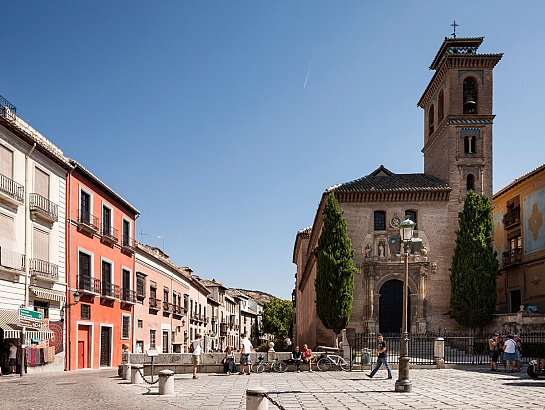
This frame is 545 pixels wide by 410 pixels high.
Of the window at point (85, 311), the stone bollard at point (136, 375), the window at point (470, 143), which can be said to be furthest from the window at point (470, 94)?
the stone bollard at point (136, 375)

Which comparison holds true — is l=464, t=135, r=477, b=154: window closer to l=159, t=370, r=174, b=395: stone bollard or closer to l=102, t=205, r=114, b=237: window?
l=102, t=205, r=114, b=237: window

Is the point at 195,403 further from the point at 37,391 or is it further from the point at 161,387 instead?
the point at 37,391

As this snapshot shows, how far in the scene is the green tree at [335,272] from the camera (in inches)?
1271

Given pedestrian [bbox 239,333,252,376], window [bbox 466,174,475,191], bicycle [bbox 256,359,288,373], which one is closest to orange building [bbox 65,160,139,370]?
pedestrian [bbox 239,333,252,376]

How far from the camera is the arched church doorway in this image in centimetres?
3500

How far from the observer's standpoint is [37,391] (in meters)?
15.3

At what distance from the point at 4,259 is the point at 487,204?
25.8 m

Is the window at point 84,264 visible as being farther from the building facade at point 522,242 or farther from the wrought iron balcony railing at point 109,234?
the building facade at point 522,242

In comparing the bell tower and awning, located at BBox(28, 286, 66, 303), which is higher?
the bell tower

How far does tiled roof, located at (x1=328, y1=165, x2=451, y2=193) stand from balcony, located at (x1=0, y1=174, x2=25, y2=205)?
1897cm

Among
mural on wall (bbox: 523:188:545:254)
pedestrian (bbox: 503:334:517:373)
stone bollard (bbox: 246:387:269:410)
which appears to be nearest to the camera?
stone bollard (bbox: 246:387:269:410)

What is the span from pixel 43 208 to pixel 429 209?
2224 cm

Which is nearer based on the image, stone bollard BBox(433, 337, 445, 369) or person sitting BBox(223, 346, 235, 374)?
person sitting BBox(223, 346, 235, 374)

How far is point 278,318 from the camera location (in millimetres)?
91312
